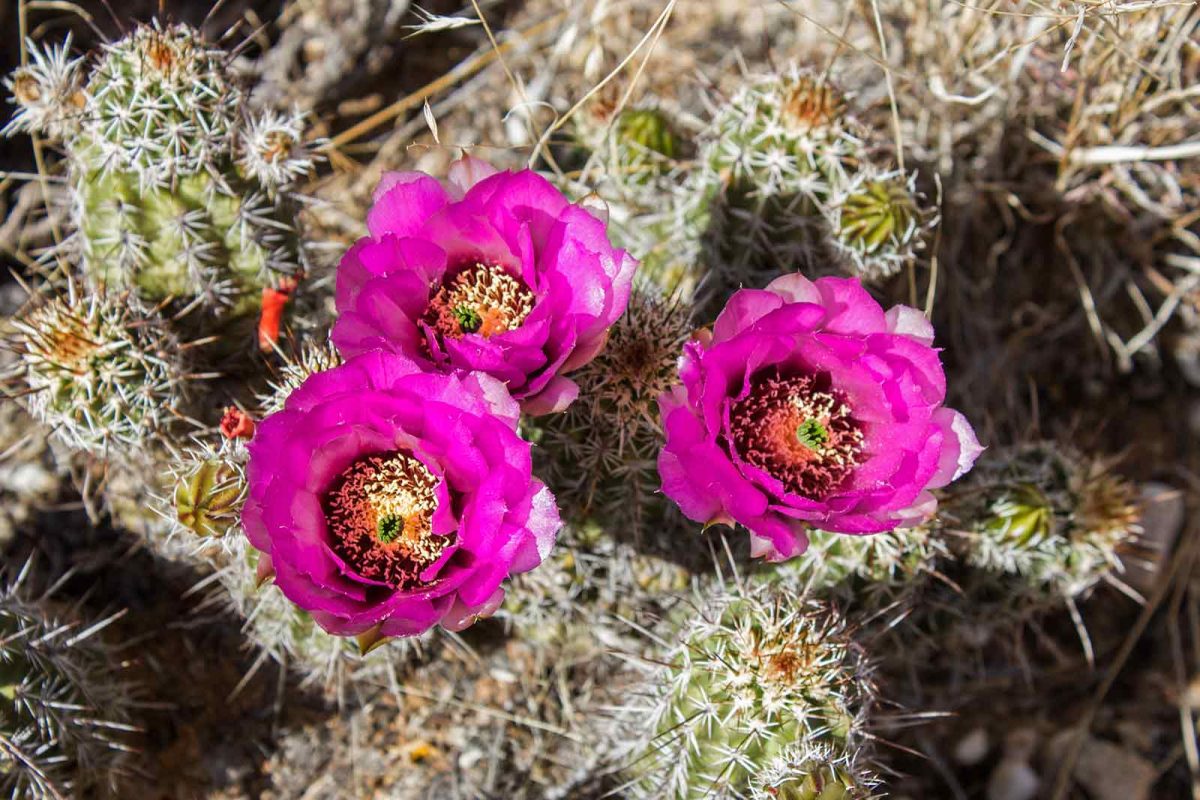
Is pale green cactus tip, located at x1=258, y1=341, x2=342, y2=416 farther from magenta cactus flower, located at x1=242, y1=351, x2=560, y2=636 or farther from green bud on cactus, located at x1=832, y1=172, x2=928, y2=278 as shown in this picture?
green bud on cactus, located at x1=832, y1=172, x2=928, y2=278

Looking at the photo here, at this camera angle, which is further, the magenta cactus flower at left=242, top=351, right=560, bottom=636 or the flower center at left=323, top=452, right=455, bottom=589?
the flower center at left=323, top=452, right=455, bottom=589

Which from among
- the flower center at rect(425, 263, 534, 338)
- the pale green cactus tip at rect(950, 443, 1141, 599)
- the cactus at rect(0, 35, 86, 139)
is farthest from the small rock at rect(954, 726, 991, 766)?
the cactus at rect(0, 35, 86, 139)

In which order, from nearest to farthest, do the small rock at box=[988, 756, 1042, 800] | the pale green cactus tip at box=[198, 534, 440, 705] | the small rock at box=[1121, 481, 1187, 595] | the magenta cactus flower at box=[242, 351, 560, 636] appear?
the magenta cactus flower at box=[242, 351, 560, 636]
the pale green cactus tip at box=[198, 534, 440, 705]
the small rock at box=[988, 756, 1042, 800]
the small rock at box=[1121, 481, 1187, 595]

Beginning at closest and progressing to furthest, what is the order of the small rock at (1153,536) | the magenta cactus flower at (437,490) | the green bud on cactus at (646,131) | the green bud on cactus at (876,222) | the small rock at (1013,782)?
the magenta cactus flower at (437,490) < the green bud on cactus at (876,222) < the green bud on cactus at (646,131) < the small rock at (1013,782) < the small rock at (1153,536)

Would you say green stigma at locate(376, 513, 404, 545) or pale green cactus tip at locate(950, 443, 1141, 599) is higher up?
green stigma at locate(376, 513, 404, 545)

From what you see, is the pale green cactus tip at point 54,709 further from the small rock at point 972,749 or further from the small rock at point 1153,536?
the small rock at point 1153,536

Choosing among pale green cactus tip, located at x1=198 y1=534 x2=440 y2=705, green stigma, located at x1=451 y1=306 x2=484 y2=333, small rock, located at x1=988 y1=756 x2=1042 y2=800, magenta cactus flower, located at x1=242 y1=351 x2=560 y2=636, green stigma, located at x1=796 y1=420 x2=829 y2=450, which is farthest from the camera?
small rock, located at x1=988 y1=756 x2=1042 y2=800

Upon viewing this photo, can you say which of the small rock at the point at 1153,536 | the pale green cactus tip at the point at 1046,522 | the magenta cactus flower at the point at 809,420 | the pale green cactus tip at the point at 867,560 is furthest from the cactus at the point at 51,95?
the small rock at the point at 1153,536
